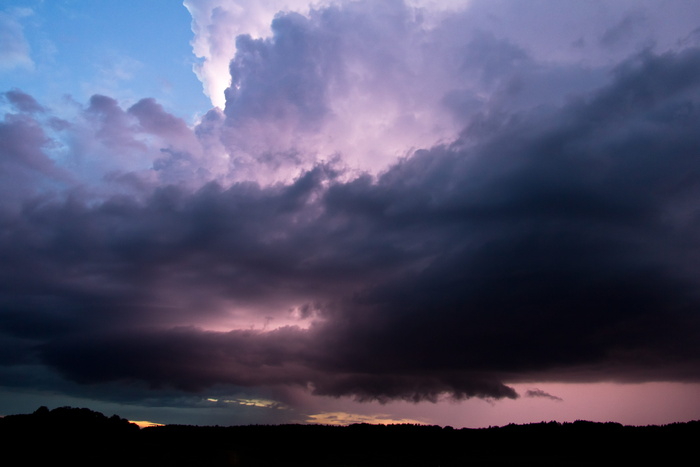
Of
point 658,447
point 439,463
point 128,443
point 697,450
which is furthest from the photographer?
point 128,443

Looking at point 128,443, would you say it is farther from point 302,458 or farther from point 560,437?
point 560,437

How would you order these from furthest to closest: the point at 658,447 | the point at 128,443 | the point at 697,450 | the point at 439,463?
the point at 128,443 < the point at 439,463 < the point at 658,447 < the point at 697,450

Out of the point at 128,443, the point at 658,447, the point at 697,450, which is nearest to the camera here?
the point at 697,450

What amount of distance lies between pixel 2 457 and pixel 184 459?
57.6 meters

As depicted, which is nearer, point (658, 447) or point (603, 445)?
point (658, 447)

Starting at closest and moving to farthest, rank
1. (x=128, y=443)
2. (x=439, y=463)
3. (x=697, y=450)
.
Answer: (x=697, y=450), (x=439, y=463), (x=128, y=443)

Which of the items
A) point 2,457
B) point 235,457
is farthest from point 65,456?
point 235,457

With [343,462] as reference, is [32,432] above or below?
above

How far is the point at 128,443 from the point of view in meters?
192

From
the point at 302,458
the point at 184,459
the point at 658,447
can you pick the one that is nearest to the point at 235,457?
the point at 184,459

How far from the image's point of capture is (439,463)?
169 m

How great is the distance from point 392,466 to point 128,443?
9172 cm

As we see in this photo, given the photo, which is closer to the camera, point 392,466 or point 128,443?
point 392,466

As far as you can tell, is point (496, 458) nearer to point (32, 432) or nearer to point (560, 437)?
point (560, 437)
